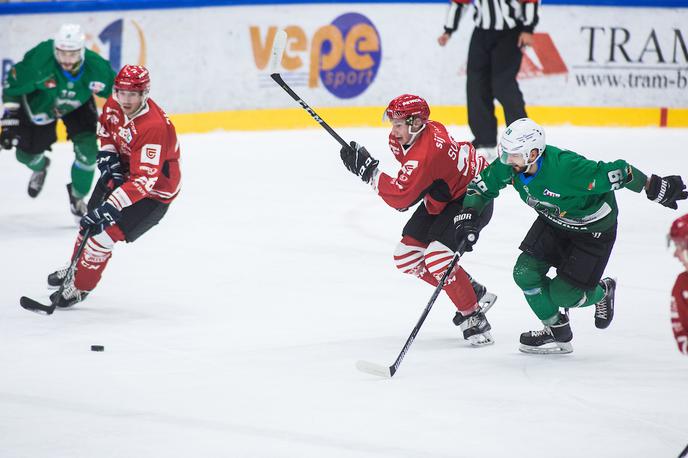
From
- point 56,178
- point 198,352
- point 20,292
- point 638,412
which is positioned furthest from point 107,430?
point 56,178

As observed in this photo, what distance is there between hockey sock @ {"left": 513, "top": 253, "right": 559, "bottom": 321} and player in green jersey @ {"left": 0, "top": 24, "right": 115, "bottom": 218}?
3215 millimetres

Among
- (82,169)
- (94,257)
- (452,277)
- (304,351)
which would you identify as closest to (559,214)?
(452,277)

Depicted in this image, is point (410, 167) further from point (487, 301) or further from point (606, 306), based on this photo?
point (606, 306)

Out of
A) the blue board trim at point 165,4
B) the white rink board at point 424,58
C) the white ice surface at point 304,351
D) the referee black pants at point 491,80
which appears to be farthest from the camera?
the white rink board at point 424,58

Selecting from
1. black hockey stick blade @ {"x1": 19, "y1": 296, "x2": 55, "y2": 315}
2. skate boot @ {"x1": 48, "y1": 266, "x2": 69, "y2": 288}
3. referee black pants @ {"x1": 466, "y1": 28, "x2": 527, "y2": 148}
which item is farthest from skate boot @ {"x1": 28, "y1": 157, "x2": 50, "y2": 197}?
referee black pants @ {"x1": 466, "y1": 28, "x2": 527, "y2": 148}

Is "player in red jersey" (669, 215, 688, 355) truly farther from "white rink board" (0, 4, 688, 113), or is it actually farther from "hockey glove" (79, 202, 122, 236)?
"white rink board" (0, 4, 688, 113)

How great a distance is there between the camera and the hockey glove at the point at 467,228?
4.28 metres

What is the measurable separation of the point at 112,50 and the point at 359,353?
529 centimetres

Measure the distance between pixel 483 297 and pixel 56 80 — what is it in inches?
124

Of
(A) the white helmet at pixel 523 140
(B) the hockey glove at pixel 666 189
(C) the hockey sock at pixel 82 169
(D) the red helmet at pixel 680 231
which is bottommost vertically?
(C) the hockey sock at pixel 82 169

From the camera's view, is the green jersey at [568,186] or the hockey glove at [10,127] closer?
the green jersey at [568,186]

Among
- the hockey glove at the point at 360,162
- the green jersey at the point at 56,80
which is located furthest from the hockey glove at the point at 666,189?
the green jersey at the point at 56,80

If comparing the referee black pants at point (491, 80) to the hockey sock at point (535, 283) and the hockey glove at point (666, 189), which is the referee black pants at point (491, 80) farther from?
the hockey glove at point (666, 189)

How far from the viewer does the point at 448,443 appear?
11.2ft
